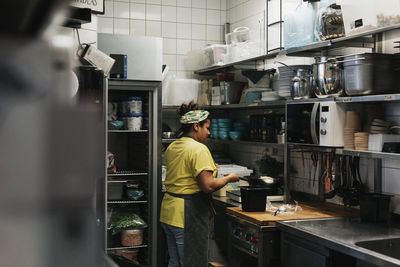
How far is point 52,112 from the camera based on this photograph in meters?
0.15

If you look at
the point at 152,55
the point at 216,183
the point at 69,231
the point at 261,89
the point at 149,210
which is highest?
the point at 152,55

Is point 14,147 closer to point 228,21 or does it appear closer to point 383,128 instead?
point 383,128

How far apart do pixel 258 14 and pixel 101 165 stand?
486cm

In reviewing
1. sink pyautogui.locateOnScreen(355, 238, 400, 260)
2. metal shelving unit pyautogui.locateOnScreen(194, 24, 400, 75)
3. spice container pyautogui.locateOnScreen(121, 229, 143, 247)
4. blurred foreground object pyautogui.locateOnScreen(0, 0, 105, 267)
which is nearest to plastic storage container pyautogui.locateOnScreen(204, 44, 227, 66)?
metal shelving unit pyautogui.locateOnScreen(194, 24, 400, 75)

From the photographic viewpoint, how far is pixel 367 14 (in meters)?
2.88

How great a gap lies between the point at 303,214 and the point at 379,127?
0.80 metres

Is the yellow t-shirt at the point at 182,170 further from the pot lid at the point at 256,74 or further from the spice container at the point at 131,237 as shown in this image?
the pot lid at the point at 256,74

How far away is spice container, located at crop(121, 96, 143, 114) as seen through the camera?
4.49 metres

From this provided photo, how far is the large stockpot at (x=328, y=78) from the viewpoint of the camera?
311 cm

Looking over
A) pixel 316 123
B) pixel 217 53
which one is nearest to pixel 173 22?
pixel 217 53

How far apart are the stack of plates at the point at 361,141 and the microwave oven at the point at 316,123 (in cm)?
13

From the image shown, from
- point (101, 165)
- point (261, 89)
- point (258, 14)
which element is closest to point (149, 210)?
point (261, 89)

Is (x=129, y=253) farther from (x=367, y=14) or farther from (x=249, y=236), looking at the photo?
(x=367, y=14)

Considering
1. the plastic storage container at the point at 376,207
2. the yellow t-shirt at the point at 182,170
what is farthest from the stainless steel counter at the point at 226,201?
the plastic storage container at the point at 376,207
